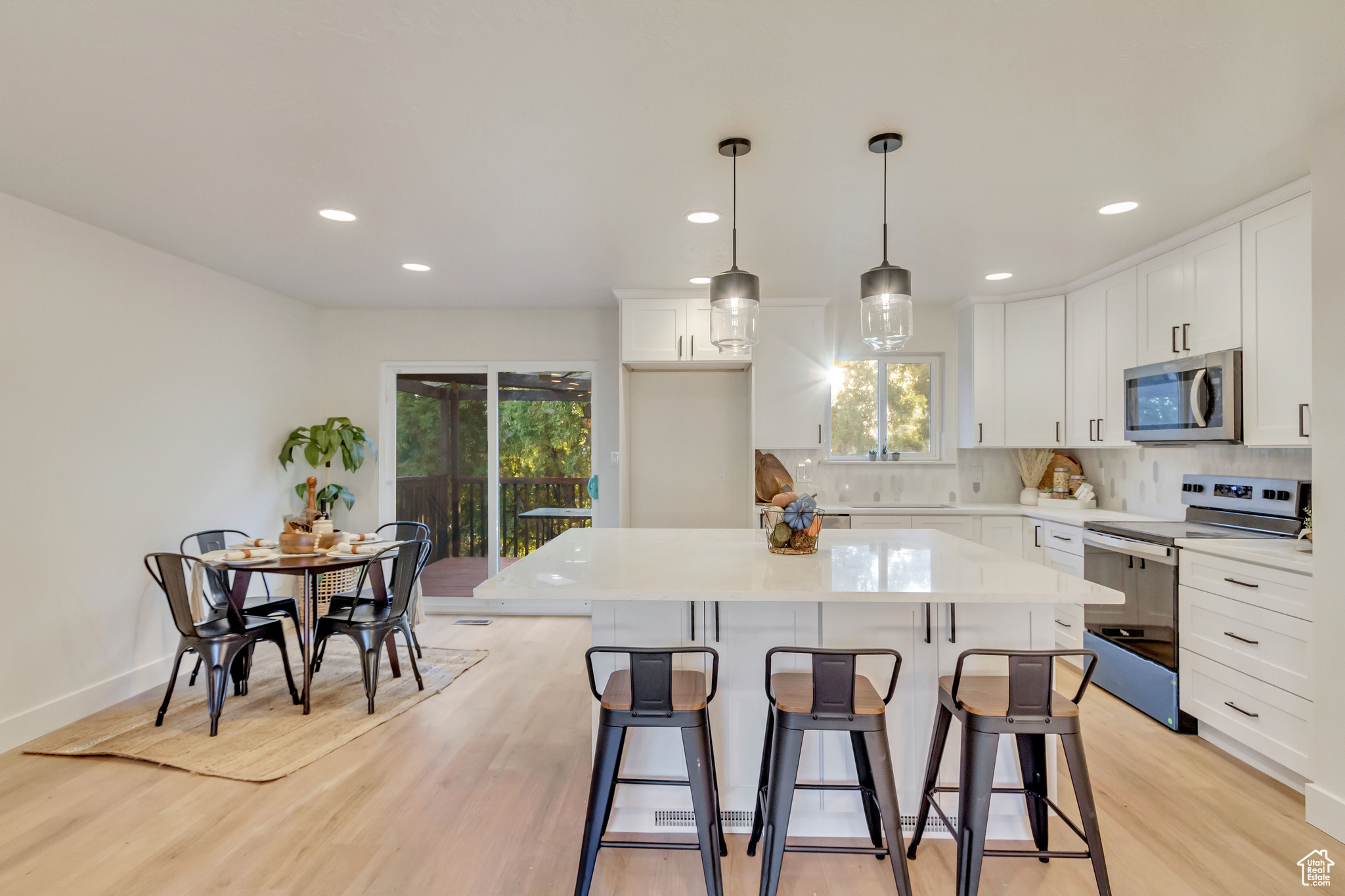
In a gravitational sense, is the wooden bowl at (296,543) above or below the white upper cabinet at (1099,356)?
below

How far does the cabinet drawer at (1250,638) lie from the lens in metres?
2.41

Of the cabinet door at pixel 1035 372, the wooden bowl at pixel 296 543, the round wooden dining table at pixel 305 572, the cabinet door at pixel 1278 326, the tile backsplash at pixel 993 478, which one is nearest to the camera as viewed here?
the cabinet door at pixel 1278 326

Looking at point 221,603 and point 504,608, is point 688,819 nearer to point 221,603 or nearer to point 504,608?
point 221,603

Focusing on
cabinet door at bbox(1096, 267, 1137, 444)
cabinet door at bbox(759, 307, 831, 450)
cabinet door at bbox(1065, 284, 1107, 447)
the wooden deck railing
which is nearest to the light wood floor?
cabinet door at bbox(1096, 267, 1137, 444)

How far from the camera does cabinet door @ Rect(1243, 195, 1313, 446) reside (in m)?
2.64

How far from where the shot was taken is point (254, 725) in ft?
10.1

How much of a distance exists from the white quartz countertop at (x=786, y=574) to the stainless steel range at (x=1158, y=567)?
3.65 ft

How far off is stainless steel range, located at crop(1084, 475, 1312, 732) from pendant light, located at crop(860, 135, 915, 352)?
179 cm

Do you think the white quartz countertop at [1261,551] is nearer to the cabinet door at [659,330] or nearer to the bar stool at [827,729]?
the bar stool at [827,729]

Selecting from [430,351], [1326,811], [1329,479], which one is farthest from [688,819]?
[430,351]

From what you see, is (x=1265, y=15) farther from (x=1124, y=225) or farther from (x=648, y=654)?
(x=648, y=654)

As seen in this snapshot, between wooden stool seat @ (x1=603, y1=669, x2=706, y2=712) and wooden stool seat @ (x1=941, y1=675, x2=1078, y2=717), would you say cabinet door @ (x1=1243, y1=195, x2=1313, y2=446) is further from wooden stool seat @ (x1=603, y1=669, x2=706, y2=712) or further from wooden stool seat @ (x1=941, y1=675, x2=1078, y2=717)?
wooden stool seat @ (x1=603, y1=669, x2=706, y2=712)

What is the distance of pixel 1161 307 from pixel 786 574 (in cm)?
286

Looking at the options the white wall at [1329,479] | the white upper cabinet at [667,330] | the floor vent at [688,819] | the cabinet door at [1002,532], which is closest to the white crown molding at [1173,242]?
the white wall at [1329,479]
